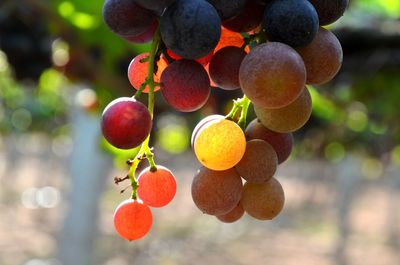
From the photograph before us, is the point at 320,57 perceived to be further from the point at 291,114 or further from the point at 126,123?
the point at 126,123

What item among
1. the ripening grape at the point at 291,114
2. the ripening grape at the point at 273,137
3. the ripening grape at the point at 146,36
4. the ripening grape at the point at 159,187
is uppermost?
the ripening grape at the point at 146,36

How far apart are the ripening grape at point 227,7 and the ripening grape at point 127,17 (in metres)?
0.08

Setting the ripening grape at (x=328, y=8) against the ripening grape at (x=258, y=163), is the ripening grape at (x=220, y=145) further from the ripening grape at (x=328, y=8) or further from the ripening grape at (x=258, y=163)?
the ripening grape at (x=328, y=8)

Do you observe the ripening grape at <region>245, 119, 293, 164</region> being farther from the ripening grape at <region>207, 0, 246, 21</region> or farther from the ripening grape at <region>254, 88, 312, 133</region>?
the ripening grape at <region>207, 0, 246, 21</region>

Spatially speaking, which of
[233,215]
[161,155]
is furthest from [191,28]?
[161,155]

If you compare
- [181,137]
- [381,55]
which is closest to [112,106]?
[381,55]

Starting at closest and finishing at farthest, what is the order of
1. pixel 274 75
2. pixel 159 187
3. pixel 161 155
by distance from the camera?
pixel 274 75
pixel 159 187
pixel 161 155

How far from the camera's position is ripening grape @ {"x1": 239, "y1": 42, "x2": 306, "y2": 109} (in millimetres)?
546

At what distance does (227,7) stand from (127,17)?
0.36 ft

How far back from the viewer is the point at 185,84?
23.6 inches

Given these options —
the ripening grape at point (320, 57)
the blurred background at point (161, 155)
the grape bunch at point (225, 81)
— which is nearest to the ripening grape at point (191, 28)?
the grape bunch at point (225, 81)

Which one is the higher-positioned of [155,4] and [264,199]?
[155,4]

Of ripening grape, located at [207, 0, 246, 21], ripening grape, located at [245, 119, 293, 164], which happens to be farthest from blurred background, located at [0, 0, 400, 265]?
ripening grape, located at [207, 0, 246, 21]

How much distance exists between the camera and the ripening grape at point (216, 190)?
667mm
